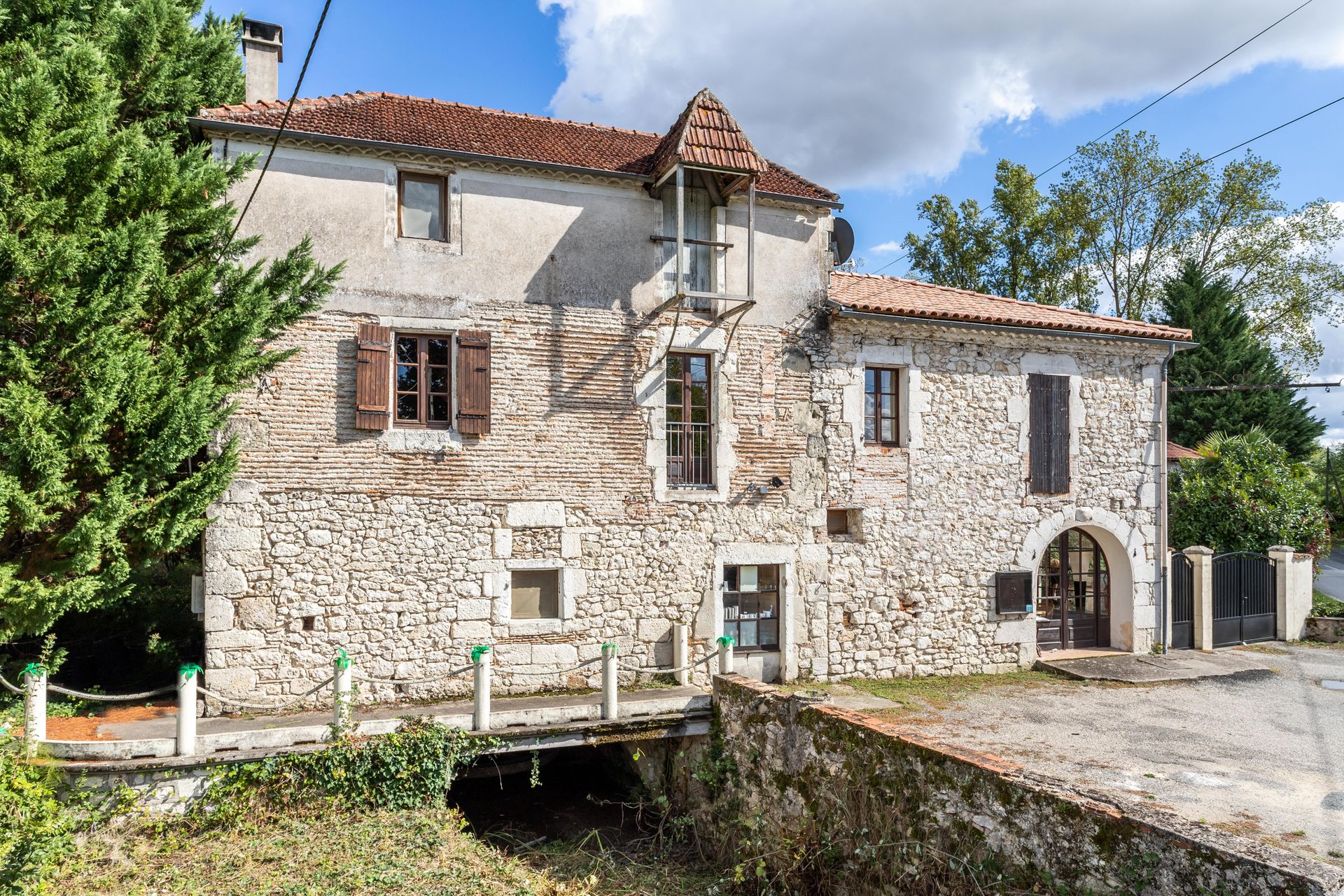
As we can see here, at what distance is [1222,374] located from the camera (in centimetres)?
2389

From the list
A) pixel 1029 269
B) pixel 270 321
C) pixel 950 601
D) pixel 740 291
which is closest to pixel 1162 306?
pixel 1029 269

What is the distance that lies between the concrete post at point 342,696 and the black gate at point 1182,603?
43.5 ft

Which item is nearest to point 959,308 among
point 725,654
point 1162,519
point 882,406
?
point 882,406

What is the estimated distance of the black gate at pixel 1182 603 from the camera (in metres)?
14.3

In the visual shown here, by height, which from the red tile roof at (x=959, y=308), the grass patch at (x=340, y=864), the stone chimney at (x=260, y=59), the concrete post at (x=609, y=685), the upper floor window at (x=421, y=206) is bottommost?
the grass patch at (x=340, y=864)

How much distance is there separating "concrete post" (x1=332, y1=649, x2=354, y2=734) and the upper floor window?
517 centimetres

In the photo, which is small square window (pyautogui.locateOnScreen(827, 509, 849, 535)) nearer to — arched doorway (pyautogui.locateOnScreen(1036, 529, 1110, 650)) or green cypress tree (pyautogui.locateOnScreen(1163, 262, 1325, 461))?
arched doorway (pyautogui.locateOnScreen(1036, 529, 1110, 650))

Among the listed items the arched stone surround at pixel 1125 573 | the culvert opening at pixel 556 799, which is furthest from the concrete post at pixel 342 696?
the arched stone surround at pixel 1125 573

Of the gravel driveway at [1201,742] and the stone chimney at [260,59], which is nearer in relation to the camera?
the gravel driveway at [1201,742]

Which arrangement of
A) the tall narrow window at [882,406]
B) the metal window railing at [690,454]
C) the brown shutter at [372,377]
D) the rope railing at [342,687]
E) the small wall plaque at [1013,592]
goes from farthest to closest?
1. the small wall plaque at [1013,592]
2. the tall narrow window at [882,406]
3. the metal window railing at [690,454]
4. the brown shutter at [372,377]
5. the rope railing at [342,687]

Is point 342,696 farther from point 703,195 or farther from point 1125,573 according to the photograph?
point 1125,573

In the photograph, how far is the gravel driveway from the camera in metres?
7.00

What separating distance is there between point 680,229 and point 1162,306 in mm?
20973

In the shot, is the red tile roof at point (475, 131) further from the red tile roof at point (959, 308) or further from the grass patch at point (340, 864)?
the grass patch at point (340, 864)
